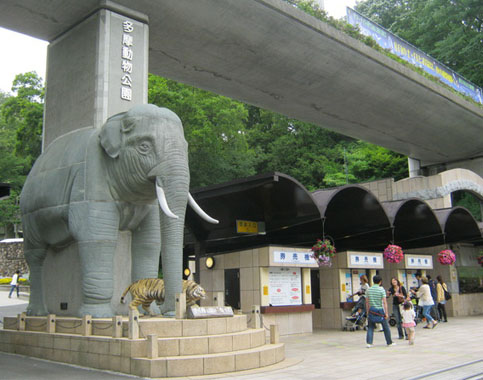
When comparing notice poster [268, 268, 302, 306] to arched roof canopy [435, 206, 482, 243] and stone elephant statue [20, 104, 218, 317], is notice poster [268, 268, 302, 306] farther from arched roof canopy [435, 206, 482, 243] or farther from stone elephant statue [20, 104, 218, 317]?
arched roof canopy [435, 206, 482, 243]

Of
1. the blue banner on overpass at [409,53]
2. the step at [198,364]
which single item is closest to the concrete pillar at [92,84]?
the step at [198,364]

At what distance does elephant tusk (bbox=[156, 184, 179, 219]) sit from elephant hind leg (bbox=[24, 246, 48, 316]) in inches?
147

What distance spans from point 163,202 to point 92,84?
4115 millimetres

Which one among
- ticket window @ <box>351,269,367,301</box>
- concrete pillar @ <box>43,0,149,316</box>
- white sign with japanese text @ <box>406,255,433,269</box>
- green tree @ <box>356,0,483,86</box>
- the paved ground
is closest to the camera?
the paved ground

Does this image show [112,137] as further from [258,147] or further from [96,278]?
[258,147]

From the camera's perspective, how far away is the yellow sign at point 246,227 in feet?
53.8

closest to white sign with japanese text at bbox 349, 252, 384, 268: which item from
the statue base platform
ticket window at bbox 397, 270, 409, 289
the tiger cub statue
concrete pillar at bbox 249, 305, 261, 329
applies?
ticket window at bbox 397, 270, 409, 289

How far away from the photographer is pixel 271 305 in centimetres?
1539

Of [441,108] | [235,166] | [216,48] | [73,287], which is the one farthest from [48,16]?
[235,166]

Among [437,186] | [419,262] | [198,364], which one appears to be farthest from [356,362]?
[437,186]

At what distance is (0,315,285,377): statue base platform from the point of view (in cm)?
842

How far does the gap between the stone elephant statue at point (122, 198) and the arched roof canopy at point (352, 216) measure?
21.0ft

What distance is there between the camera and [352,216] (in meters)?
18.2

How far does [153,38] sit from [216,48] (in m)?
1.94
